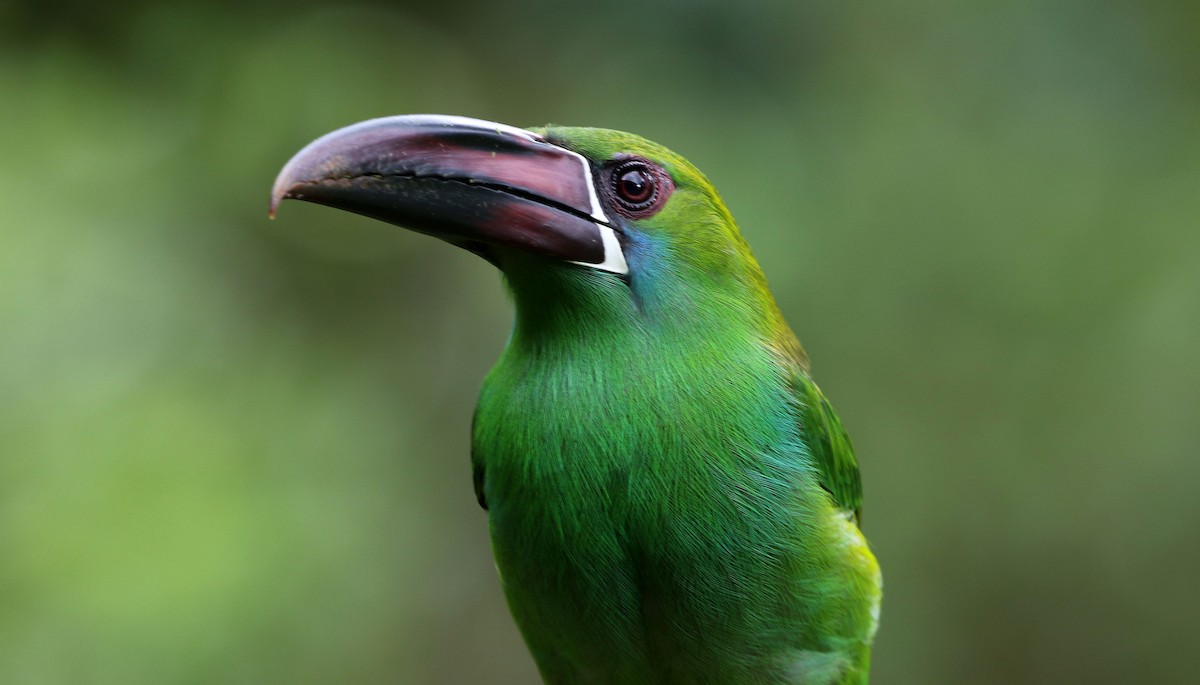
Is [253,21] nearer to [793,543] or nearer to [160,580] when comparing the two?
[160,580]

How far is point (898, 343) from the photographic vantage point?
225 inches

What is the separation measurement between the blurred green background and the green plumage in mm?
2926

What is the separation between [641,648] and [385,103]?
3935 mm

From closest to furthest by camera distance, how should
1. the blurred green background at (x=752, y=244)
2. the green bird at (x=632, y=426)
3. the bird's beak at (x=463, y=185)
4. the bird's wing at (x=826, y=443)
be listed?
the bird's beak at (x=463, y=185) < the green bird at (x=632, y=426) < the bird's wing at (x=826, y=443) < the blurred green background at (x=752, y=244)

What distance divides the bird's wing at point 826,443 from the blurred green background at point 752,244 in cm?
263

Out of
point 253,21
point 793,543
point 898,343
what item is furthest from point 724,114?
point 793,543

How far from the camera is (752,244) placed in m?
5.35

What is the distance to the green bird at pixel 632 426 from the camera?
226 centimetres

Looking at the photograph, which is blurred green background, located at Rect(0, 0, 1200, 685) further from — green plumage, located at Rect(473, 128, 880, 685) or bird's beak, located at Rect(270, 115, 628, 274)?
bird's beak, located at Rect(270, 115, 628, 274)

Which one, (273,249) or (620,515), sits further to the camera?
(273,249)

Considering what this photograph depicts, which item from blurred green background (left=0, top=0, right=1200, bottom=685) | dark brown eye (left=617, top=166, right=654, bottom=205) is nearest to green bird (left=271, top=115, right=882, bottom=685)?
dark brown eye (left=617, top=166, right=654, bottom=205)

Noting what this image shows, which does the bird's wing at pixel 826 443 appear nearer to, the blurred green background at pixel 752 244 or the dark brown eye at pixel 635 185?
the dark brown eye at pixel 635 185

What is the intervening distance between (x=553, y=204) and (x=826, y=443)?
0.80 meters

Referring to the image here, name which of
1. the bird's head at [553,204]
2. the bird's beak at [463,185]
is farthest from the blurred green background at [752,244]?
the bird's beak at [463,185]
